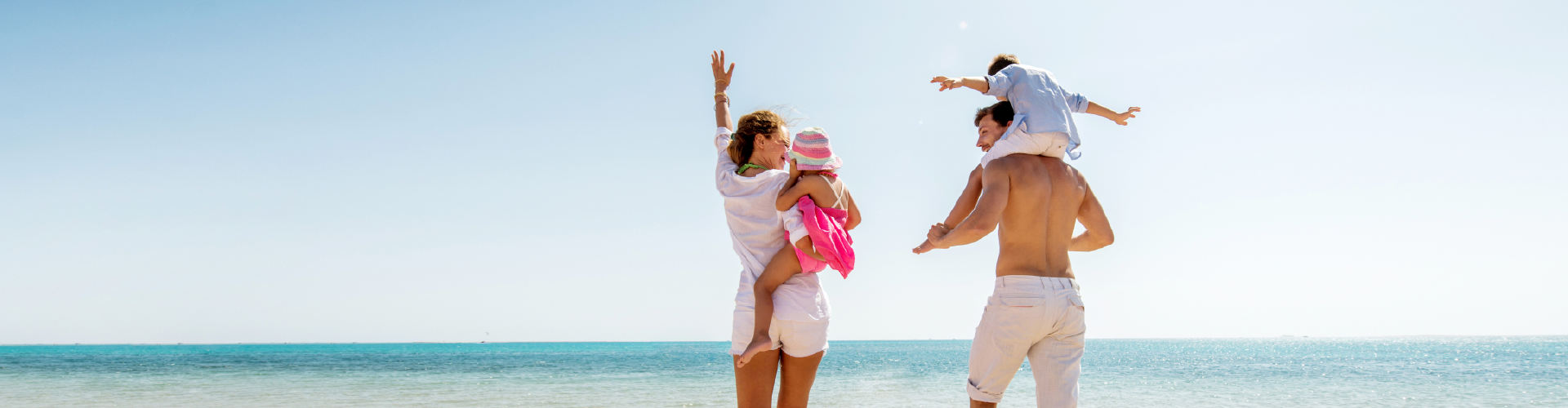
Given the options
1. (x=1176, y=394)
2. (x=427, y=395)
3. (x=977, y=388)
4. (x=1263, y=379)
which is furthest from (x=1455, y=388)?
(x=427, y=395)

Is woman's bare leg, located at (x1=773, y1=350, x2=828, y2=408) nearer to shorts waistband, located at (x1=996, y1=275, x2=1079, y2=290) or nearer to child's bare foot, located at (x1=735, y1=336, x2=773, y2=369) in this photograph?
child's bare foot, located at (x1=735, y1=336, x2=773, y2=369)

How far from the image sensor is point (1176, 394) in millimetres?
14750

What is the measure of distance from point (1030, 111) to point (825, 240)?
892 mm

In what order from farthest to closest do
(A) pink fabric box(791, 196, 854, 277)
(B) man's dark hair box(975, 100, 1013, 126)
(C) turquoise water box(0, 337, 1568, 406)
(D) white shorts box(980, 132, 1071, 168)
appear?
(C) turquoise water box(0, 337, 1568, 406) < (B) man's dark hair box(975, 100, 1013, 126) < (D) white shorts box(980, 132, 1071, 168) < (A) pink fabric box(791, 196, 854, 277)

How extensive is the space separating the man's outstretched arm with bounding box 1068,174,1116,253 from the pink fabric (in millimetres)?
932

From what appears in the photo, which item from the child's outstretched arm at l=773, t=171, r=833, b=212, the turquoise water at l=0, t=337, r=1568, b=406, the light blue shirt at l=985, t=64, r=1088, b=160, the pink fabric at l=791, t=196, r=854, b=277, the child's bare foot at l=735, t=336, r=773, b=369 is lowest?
the turquoise water at l=0, t=337, r=1568, b=406

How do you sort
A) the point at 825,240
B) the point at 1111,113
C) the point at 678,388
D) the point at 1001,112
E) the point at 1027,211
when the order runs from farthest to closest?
the point at 678,388 → the point at 1111,113 → the point at 1001,112 → the point at 1027,211 → the point at 825,240

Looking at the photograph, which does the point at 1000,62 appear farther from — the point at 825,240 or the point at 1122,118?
the point at 825,240

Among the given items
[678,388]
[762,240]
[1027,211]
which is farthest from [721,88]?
[678,388]

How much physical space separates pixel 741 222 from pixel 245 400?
1323 centimetres

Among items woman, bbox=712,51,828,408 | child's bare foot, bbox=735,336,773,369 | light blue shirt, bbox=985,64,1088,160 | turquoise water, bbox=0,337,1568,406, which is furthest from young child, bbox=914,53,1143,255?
turquoise water, bbox=0,337,1568,406

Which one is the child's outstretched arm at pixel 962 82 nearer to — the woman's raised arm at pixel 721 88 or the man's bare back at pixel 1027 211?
the man's bare back at pixel 1027 211

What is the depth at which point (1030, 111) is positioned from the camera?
99.6 inches

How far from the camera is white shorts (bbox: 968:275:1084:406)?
2.41 meters
